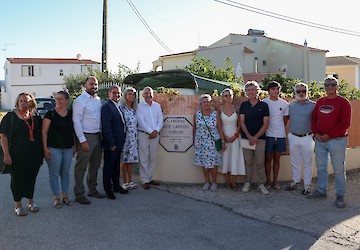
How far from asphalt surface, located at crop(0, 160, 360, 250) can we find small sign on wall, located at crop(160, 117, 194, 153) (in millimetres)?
995

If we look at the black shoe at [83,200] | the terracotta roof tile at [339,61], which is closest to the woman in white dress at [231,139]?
the black shoe at [83,200]

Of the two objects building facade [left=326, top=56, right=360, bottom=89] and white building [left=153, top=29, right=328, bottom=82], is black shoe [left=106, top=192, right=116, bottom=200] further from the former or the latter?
building facade [left=326, top=56, right=360, bottom=89]

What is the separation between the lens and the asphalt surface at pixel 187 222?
4605mm

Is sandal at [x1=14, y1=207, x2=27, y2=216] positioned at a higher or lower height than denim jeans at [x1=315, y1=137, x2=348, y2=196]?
lower

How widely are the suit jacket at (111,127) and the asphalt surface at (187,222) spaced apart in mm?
944

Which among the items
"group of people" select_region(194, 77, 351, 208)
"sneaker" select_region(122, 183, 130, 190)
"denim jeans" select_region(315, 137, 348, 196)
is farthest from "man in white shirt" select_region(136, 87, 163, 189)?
"denim jeans" select_region(315, 137, 348, 196)

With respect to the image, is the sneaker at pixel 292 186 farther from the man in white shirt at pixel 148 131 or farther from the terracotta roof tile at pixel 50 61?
the terracotta roof tile at pixel 50 61

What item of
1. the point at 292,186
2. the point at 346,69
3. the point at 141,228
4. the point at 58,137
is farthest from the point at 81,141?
the point at 346,69

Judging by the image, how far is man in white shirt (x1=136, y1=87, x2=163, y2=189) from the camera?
704cm

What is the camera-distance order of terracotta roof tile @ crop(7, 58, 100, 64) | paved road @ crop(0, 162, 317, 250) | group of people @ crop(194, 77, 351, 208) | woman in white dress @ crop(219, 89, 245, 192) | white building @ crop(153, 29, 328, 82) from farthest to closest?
terracotta roof tile @ crop(7, 58, 100, 64) → white building @ crop(153, 29, 328, 82) → woman in white dress @ crop(219, 89, 245, 192) → group of people @ crop(194, 77, 351, 208) → paved road @ crop(0, 162, 317, 250)

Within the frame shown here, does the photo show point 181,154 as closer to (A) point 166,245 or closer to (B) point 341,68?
(A) point 166,245

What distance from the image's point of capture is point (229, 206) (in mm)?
6148

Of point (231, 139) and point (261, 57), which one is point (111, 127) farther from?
point (261, 57)

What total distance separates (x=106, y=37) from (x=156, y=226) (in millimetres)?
12398
